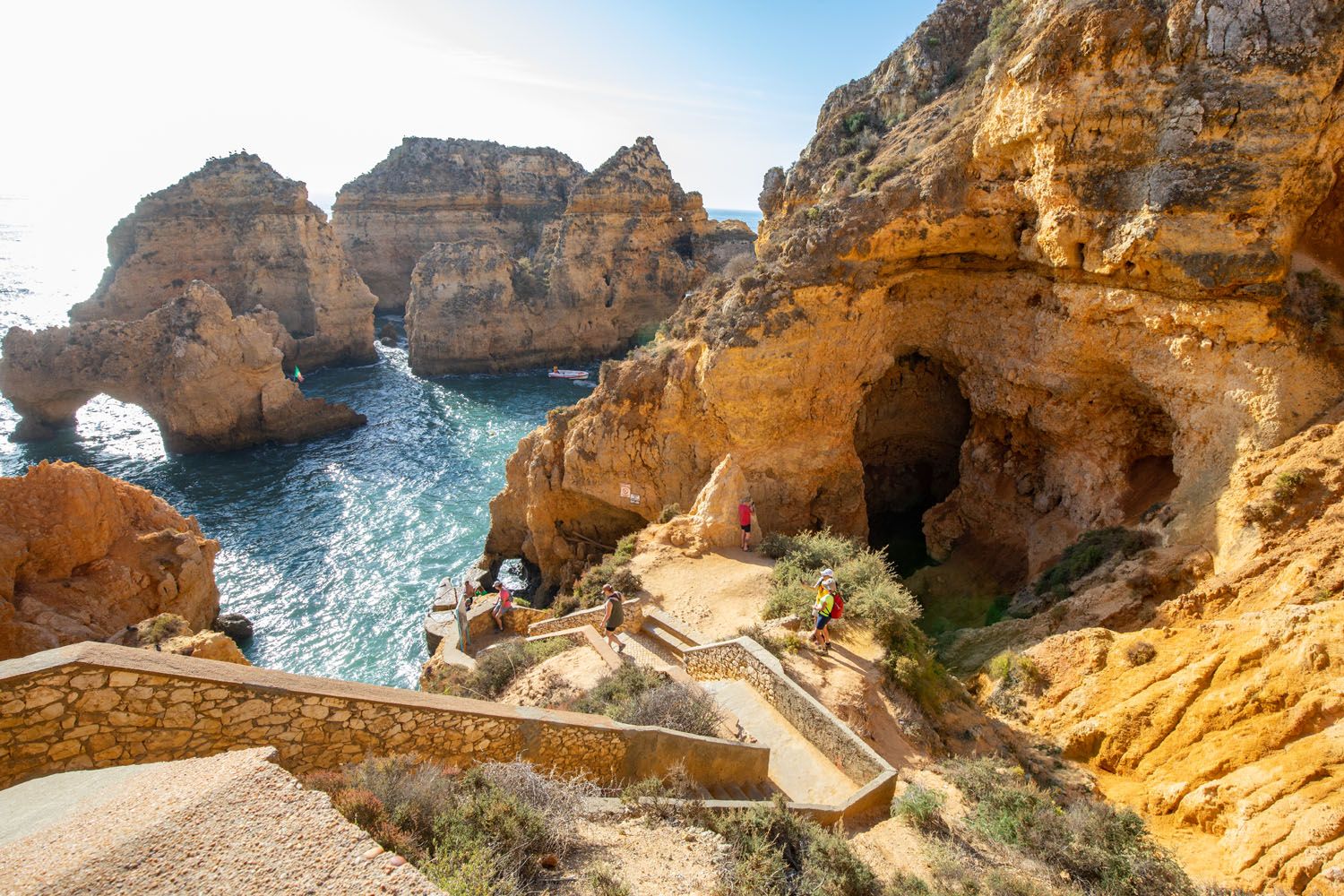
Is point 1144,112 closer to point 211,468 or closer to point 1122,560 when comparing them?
point 1122,560

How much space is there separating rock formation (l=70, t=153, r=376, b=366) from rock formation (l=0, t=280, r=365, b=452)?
1246 centimetres

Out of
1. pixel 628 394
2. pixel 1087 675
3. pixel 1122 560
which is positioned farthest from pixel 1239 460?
pixel 628 394

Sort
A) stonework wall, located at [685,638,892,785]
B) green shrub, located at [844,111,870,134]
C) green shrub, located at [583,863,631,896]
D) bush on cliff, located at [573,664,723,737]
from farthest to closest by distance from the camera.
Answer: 1. green shrub, located at [844,111,870,134]
2. stonework wall, located at [685,638,892,785]
3. bush on cliff, located at [573,664,723,737]
4. green shrub, located at [583,863,631,896]

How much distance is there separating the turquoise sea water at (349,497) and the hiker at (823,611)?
40.9 ft

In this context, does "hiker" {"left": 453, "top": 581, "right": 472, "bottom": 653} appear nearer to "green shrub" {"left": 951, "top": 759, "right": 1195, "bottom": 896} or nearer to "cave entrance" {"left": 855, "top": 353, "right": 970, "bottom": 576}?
"green shrub" {"left": 951, "top": 759, "right": 1195, "bottom": 896}

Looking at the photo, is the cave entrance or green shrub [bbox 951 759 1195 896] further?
the cave entrance

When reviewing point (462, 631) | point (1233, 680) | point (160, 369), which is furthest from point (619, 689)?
point (160, 369)

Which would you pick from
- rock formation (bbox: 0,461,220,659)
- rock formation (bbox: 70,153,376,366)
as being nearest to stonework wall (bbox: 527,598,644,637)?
rock formation (bbox: 0,461,220,659)

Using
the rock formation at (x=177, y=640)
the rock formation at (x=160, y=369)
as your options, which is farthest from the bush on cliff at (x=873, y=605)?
the rock formation at (x=160, y=369)

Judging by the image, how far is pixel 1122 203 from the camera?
12.3 m

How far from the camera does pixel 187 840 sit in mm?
4074

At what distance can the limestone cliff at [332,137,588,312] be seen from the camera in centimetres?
6112

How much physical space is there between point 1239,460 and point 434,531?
80.3 ft

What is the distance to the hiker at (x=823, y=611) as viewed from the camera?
10.6m
